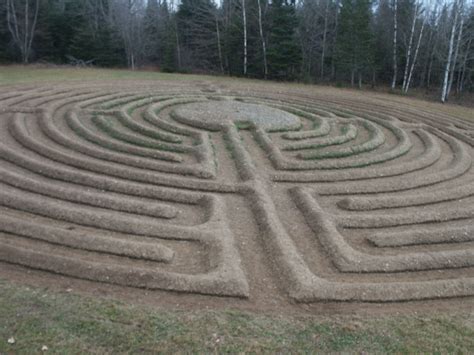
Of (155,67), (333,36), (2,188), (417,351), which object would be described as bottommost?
(417,351)

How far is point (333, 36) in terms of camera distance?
6694 cm

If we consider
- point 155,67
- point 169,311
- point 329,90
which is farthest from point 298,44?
point 169,311

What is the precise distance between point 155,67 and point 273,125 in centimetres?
4641

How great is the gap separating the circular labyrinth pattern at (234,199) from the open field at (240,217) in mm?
73

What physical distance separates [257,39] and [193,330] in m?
59.6

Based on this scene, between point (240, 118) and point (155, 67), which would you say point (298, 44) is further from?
point (240, 118)

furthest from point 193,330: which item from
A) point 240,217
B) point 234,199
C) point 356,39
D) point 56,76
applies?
point 356,39

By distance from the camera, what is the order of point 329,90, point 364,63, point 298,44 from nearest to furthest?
point 329,90
point 364,63
point 298,44

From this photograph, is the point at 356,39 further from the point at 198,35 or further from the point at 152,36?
the point at 152,36

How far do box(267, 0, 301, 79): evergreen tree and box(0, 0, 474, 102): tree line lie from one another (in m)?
0.14

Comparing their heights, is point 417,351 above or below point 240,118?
below

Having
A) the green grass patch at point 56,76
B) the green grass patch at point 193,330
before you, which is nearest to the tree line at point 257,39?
the green grass patch at point 56,76

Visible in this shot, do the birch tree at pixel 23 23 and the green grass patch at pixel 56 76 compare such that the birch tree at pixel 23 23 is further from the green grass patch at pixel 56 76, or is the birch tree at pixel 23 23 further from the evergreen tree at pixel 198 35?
the evergreen tree at pixel 198 35

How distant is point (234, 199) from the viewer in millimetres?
20094
